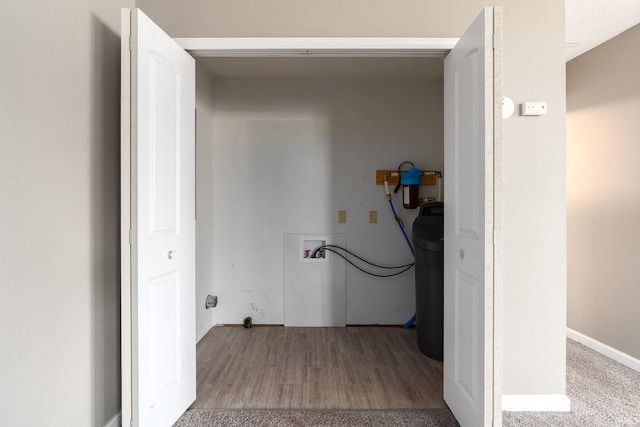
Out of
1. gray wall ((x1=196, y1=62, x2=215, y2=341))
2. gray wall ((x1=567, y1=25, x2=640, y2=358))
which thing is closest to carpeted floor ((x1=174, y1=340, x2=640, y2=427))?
gray wall ((x1=567, y1=25, x2=640, y2=358))

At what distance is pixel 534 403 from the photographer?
6.85ft

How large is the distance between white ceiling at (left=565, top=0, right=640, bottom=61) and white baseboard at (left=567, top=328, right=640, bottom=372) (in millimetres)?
2478

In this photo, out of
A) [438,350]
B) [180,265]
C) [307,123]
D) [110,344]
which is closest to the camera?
[110,344]

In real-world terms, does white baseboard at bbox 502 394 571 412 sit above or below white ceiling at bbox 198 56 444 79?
below

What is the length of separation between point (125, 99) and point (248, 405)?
1775mm

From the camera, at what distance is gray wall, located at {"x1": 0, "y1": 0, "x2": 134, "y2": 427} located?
124cm

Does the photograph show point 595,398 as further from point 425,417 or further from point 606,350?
point 425,417

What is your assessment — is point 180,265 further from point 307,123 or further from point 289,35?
point 307,123

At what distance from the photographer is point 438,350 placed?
285 cm

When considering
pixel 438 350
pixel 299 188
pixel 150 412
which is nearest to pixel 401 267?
pixel 438 350

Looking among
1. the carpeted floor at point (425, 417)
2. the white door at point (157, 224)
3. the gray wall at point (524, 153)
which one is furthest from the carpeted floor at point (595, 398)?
the white door at point (157, 224)

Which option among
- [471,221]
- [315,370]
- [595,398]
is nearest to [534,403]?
[595,398]

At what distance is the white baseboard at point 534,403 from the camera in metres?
2.09

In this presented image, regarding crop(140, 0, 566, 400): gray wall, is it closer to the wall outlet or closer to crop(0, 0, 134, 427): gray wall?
crop(0, 0, 134, 427): gray wall
